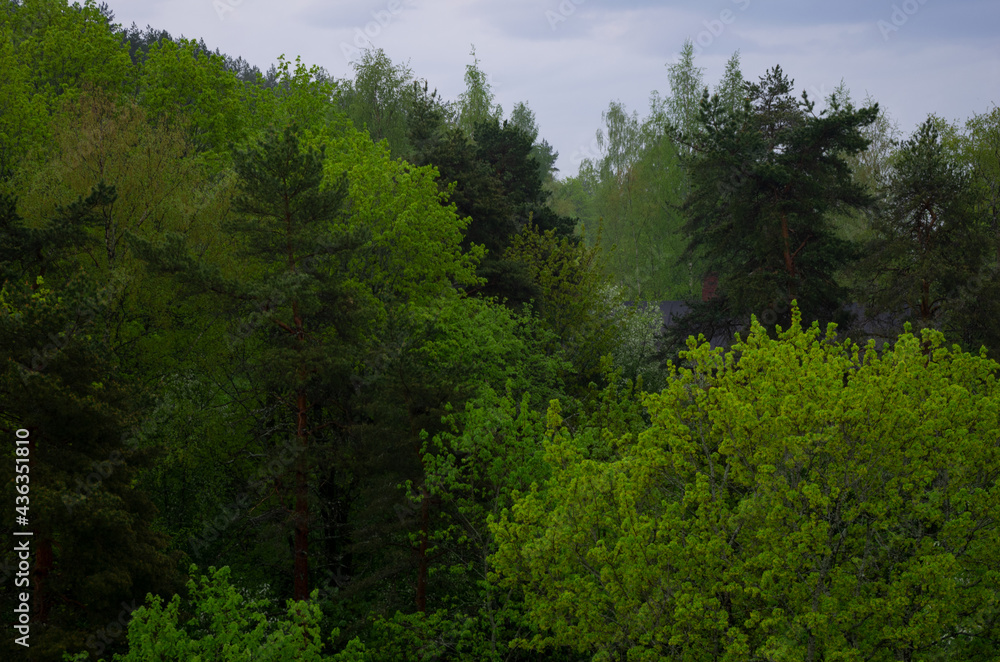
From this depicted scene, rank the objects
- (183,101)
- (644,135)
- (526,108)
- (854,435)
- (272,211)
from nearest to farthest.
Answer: (854,435)
(272,211)
(183,101)
(644,135)
(526,108)

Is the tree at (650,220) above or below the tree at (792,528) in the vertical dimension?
above

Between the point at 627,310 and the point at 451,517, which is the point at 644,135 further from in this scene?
the point at 451,517

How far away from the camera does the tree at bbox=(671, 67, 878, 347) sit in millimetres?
23375

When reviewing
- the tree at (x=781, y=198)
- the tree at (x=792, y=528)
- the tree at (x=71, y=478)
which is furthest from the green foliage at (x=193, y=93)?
the tree at (x=792, y=528)

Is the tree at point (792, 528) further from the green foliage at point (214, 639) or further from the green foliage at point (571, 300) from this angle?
the green foliage at point (571, 300)


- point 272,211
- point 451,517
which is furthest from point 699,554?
point 272,211

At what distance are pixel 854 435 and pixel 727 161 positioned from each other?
48.0ft

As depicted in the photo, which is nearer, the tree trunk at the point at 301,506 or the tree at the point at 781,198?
the tree trunk at the point at 301,506

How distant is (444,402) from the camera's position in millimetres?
16047

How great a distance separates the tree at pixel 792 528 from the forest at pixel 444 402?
0.07 metres

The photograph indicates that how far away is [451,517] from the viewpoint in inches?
631

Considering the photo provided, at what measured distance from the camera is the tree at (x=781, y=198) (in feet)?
76.7

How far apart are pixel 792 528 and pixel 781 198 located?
Answer: 595 inches

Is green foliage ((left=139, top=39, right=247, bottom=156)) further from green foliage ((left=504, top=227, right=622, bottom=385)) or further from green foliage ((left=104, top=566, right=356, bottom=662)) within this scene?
green foliage ((left=104, top=566, right=356, bottom=662))
